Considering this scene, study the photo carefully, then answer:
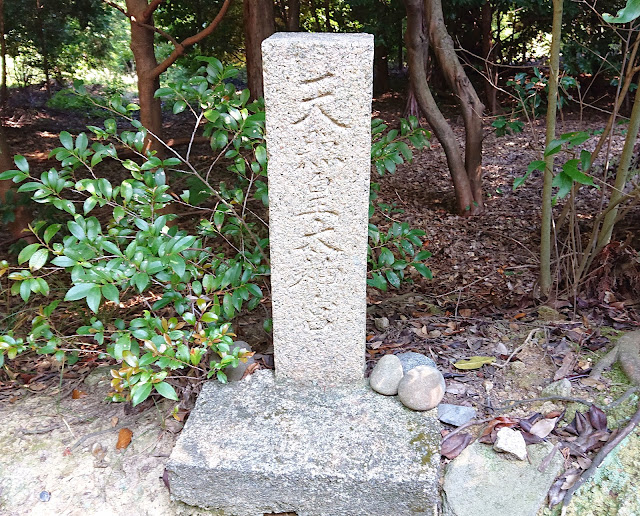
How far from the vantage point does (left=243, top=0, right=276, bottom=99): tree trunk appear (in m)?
4.65

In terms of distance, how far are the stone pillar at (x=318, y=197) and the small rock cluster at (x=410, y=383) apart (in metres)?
0.10

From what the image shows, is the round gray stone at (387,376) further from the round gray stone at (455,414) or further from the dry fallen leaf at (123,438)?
the dry fallen leaf at (123,438)

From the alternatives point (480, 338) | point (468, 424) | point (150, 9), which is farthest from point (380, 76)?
point (468, 424)

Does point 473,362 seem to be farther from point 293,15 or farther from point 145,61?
point 293,15

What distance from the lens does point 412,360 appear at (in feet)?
7.64

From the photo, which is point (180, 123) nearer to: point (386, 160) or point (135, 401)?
point (386, 160)

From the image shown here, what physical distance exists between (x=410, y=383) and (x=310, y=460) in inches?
19.3

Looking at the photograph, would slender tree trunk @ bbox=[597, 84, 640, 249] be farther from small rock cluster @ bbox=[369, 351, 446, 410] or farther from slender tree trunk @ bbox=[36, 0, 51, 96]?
slender tree trunk @ bbox=[36, 0, 51, 96]

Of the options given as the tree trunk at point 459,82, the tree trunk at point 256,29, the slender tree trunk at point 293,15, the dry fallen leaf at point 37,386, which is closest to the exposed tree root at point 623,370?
the dry fallen leaf at point 37,386

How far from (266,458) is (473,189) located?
394 centimetres

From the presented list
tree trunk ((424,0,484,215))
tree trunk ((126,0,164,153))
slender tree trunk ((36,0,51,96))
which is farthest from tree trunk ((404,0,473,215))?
slender tree trunk ((36,0,51,96))

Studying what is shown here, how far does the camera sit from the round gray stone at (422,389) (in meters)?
2.03

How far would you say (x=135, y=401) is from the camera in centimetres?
185

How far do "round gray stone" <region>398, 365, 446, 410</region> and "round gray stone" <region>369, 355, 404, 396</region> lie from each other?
0.11ft
